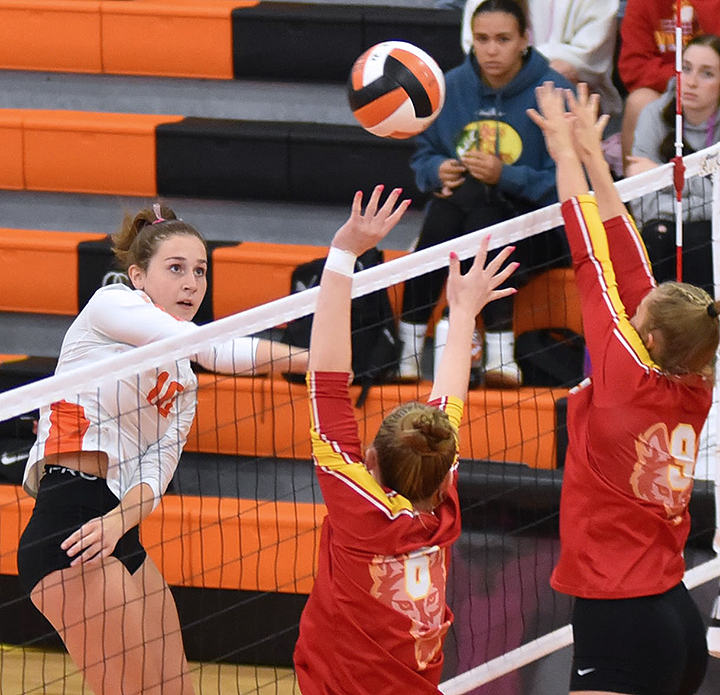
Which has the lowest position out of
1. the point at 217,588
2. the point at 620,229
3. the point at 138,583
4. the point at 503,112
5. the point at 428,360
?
the point at 217,588

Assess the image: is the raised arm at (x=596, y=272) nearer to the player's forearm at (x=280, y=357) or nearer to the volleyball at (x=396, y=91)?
the volleyball at (x=396, y=91)

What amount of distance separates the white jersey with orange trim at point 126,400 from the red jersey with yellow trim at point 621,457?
78 cm

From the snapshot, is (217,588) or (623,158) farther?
(623,158)

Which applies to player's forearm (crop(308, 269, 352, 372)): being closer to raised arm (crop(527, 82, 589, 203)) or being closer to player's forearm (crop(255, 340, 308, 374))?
player's forearm (crop(255, 340, 308, 374))

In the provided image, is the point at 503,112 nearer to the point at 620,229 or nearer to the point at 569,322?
the point at 569,322

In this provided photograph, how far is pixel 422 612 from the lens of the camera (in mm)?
2471

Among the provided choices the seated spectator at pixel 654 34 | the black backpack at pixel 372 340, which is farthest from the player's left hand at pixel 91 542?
the seated spectator at pixel 654 34

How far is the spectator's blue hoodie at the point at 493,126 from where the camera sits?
4.34 m

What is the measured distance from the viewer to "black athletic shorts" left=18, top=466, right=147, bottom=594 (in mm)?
2988

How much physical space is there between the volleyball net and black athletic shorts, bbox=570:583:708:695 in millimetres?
752

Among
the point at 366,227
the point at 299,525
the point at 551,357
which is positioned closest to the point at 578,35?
the point at 551,357

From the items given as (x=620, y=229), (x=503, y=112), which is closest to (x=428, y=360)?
(x=503, y=112)

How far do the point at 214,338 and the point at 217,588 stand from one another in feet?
4.43

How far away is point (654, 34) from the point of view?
4875 mm
